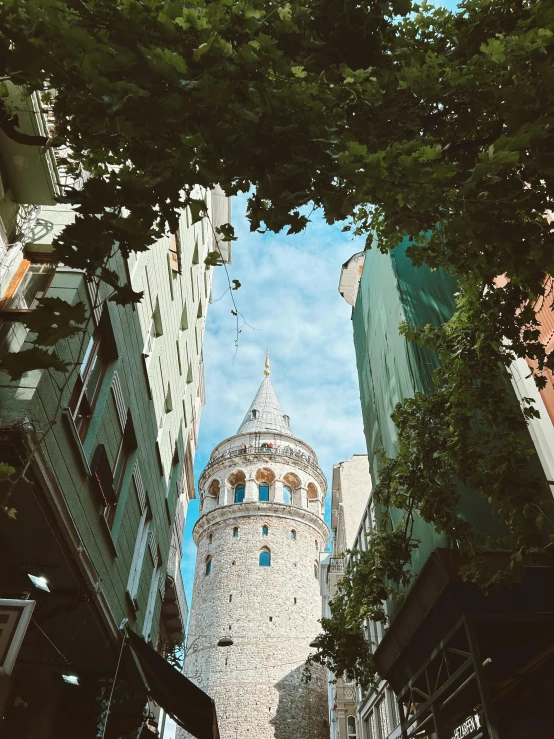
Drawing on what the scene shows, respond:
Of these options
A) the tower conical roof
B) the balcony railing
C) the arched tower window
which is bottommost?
the balcony railing

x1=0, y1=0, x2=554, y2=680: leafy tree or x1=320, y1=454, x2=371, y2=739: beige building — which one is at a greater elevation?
x1=320, y1=454, x2=371, y2=739: beige building

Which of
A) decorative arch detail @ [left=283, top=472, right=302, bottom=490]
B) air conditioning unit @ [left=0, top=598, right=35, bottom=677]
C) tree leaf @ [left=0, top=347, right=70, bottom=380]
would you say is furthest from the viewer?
decorative arch detail @ [left=283, top=472, right=302, bottom=490]

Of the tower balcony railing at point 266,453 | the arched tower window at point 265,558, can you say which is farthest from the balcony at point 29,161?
the tower balcony railing at point 266,453

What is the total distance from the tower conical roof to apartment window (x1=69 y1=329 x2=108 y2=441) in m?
37.8

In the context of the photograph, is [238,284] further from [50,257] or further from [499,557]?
[499,557]

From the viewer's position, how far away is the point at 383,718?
52.4ft

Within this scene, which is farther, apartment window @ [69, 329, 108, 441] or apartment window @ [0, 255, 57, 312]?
apartment window @ [69, 329, 108, 441]

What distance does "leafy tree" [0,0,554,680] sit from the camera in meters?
3.10

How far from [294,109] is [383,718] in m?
17.0

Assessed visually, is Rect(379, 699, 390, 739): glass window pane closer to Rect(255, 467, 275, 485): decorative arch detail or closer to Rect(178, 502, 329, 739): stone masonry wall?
Rect(178, 502, 329, 739): stone masonry wall

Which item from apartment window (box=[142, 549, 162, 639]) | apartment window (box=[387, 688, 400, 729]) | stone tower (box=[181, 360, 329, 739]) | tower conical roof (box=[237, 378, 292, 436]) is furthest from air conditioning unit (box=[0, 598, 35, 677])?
tower conical roof (box=[237, 378, 292, 436])

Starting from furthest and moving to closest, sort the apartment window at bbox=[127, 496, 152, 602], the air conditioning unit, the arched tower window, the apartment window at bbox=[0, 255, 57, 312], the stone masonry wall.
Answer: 1. the arched tower window
2. the stone masonry wall
3. the apartment window at bbox=[127, 496, 152, 602]
4. the apartment window at bbox=[0, 255, 57, 312]
5. the air conditioning unit

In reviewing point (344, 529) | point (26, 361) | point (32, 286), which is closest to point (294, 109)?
point (26, 361)

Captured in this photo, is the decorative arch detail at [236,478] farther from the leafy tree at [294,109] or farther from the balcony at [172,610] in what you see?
the leafy tree at [294,109]
